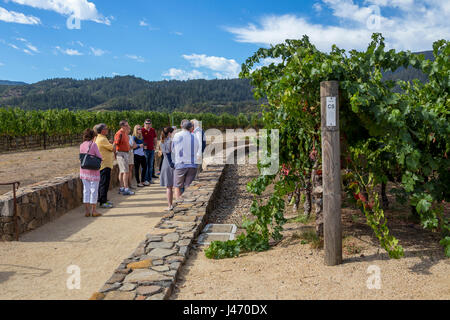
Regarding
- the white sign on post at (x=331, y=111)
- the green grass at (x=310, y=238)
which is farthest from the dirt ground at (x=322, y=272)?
the white sign on post at (x=331, y=111)

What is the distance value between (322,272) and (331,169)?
946 millimetres

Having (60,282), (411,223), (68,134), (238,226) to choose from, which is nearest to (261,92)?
(238,226)

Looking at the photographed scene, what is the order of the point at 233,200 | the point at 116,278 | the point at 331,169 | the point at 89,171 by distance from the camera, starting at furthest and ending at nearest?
the point at 233,200 < the point at 89,171 < the point at 331,169 < the point at 116,278

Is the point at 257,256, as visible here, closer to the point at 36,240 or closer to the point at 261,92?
the point at 261,92

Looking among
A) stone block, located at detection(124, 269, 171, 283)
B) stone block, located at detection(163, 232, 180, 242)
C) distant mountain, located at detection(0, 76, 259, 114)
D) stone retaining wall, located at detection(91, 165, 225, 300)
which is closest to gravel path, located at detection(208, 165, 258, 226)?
stone retaining wall, located at detection(91, 165, 225, 300)

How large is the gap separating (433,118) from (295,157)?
65.8 inches

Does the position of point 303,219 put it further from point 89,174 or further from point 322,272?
point 89,174

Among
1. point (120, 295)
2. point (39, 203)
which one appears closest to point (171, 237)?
point (120, 295)

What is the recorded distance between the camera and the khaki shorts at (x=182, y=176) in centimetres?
645

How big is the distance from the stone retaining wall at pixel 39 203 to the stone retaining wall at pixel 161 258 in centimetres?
227

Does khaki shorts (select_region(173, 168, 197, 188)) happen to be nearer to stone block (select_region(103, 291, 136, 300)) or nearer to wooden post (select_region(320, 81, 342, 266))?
wooden post (select_region(320, 81, 342, 266))

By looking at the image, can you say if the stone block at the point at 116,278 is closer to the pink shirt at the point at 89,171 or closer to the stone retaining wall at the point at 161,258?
the stone retaining wall at the point at 161,258

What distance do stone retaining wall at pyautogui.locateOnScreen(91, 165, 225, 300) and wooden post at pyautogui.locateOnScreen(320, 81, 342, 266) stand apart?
1.48 m

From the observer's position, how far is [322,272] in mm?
3365
